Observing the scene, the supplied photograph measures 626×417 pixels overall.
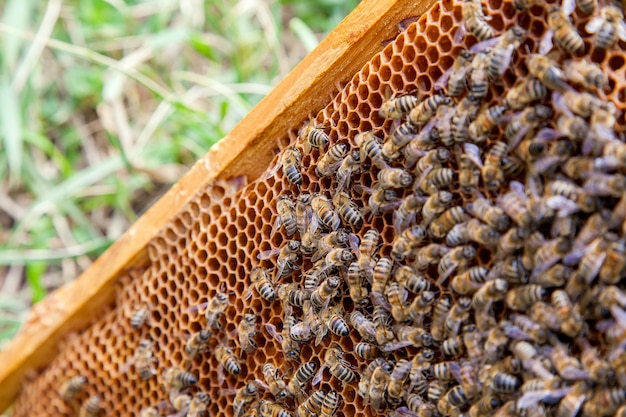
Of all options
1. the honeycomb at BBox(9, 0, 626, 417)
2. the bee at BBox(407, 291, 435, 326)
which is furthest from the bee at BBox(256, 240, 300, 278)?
the bee at BBox(407, 291, 435, 326)

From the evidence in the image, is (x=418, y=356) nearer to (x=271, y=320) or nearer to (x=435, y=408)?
(x=435, y=408)

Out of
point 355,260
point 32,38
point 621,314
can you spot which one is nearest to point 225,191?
point 355,260

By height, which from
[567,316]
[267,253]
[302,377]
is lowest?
[302,377]

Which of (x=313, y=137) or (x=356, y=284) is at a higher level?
(x=313, y=137)

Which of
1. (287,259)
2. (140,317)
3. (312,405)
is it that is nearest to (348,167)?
(287,259)

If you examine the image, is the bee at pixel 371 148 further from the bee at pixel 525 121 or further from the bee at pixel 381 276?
the bee at pixel 525 121

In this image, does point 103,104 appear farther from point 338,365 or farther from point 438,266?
point 438,266
